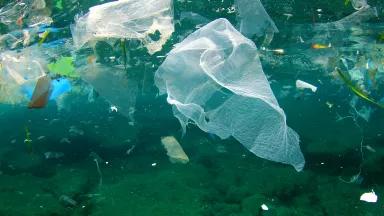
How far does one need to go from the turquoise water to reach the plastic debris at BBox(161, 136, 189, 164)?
146mm

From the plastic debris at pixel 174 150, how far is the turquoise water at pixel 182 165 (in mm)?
146

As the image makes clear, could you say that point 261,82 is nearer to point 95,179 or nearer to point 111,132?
point 95,179

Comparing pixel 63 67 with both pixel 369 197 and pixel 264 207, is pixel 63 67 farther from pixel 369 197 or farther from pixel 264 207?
pixel 369 197

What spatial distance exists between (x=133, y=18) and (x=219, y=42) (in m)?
1.90

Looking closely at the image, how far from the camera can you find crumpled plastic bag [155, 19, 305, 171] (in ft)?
11.3

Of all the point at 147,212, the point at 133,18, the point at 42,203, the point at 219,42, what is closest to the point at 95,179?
the point at 42,203

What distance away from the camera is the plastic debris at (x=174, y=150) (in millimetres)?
6793

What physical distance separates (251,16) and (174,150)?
3.45m

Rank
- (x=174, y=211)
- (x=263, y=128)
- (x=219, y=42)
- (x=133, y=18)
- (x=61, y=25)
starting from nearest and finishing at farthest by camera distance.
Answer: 1. (x=263, y=128)
2. (x=219, y=42)
3. (x=174, y=211)
4. (x=133, y=18)
5. (x=61, y=25)

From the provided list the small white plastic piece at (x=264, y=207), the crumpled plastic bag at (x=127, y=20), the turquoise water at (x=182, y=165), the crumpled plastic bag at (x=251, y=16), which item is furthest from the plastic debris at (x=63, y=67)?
the small white plastic piece at (x=264, y=207)

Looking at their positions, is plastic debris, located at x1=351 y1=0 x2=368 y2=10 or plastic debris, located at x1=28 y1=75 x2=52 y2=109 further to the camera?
plastic debris, located at x1=351 y1=0 x2=368 y2=10

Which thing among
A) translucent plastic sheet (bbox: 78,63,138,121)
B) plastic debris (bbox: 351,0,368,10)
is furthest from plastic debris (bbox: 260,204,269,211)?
plastic debris (bbox: 351,0,368,10)

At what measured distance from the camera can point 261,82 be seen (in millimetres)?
3521

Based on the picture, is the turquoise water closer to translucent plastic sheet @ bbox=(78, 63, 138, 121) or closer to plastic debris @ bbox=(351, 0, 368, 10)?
translucent plastic sheet @ bbox=(78, 63, 138, 121)
